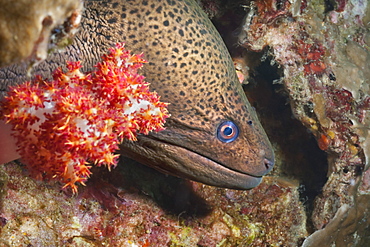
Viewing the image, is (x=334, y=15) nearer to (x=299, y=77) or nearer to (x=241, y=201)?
(x=299, y=77)

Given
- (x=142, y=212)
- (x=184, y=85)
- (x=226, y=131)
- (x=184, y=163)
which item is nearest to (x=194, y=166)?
(x=184, y=163)

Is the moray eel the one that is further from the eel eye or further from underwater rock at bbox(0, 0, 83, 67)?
underwater rock at bbox(0, 0, 83, 67)

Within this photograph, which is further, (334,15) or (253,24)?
(334,15)

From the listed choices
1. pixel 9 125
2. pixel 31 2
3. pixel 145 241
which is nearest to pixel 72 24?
pixel 31 2

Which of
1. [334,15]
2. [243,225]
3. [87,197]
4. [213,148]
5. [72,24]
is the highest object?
[334,15]

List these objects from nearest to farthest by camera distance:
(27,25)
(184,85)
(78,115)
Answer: (27,25), (78,115), (184,85)

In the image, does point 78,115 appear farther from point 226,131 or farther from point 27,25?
point 226,131

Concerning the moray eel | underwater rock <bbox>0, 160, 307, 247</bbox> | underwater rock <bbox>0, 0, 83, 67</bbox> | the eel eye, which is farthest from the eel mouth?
underwater rock <bbox>0, 0, 83, 67</bbox>
